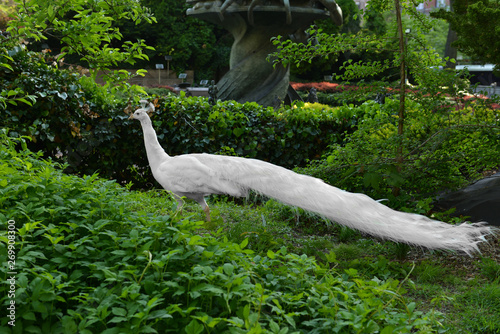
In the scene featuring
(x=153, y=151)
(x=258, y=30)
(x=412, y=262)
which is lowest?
(x=412, y=262)

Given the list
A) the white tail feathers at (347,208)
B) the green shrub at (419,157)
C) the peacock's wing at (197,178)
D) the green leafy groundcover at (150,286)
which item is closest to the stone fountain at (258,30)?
the green shrub at (419,157)

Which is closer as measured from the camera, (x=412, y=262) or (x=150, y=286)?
(x=150, y=286)

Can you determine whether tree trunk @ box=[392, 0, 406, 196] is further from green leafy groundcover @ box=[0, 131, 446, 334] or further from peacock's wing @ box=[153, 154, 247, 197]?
green leafy groundcover @ box=[0, 131, 446, 334]

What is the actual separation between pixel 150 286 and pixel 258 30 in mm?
9095

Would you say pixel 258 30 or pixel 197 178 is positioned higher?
pixel 258 30

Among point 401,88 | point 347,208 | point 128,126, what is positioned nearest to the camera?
point 347,208

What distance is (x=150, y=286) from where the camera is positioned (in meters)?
1.89

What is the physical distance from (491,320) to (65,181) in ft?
8.75

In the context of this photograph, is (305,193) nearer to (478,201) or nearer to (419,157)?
(419,157)

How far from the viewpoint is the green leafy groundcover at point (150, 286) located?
1.76 m

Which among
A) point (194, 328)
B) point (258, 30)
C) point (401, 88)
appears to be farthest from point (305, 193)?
point (258, 30)

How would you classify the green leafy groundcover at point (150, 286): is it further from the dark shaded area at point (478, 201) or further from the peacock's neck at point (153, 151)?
the dark shaded area at point (478, 201)

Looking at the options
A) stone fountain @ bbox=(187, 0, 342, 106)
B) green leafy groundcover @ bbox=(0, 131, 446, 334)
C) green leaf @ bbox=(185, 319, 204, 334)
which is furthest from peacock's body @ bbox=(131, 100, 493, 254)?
stone fountain @ bbox=(187, 0, 342, 106)

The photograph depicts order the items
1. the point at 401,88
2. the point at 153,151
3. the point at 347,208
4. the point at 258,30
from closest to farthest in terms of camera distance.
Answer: the point at 347,208
the point at 153,151
the point at 401,88
the point at 258,30
